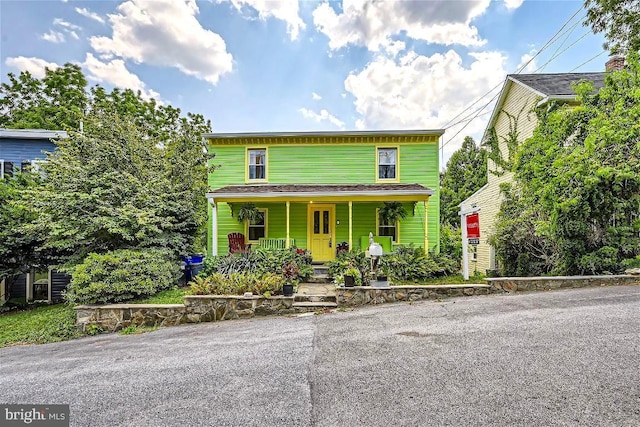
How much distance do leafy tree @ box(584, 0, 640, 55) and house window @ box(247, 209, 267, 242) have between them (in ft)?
36.5

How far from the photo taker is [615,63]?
10.4 m

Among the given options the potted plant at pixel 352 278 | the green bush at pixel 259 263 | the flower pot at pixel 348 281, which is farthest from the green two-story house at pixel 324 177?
the flower pot at pixel 348 281

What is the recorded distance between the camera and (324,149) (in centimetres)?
1168

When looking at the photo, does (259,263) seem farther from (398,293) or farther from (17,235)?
(17,235)

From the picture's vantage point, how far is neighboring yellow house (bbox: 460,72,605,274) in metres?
10.5

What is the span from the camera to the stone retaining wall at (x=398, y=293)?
6.55 meters

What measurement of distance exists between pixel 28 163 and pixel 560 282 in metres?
16.7

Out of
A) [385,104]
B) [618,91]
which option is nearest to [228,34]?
[385,104]

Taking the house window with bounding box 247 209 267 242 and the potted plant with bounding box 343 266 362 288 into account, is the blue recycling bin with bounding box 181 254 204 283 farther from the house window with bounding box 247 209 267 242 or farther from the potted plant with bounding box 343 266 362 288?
the potted plant with bounding box 343 266 362 288

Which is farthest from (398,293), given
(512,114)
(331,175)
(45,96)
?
(45,96)

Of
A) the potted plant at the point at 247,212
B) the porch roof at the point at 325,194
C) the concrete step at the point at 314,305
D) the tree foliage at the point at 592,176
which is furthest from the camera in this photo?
the potted plant at the point at 247,212

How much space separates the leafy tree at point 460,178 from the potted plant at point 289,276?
1663cm

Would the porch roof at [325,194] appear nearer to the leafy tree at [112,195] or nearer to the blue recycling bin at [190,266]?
the leafy tree at [112,195]

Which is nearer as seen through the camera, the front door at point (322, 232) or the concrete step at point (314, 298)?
the concrete step at point (314, 298)
